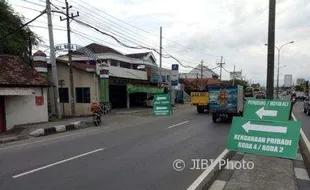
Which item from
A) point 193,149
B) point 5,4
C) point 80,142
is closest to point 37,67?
point 5,4

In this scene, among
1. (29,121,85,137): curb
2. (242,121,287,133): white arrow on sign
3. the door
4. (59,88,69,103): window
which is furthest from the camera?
(59,88,69,103): window

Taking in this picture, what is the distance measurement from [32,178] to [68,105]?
2611cm

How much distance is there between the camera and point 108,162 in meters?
9.59

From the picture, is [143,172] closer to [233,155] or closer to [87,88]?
[233,155]

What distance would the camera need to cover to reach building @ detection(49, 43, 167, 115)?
32094mm

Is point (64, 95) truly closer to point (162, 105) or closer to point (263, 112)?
point (162, 105)

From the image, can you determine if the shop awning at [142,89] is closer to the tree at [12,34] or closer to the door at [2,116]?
the tree at [12,34]

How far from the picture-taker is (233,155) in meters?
10.3

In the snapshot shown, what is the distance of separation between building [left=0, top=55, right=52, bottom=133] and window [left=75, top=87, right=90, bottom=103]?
9048 millimetres

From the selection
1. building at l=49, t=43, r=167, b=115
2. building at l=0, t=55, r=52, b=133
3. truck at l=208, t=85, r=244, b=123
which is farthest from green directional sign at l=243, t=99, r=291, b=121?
building at l=49, t=43, r=167, b=115

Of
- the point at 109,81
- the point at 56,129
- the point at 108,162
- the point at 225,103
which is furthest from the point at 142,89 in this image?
the point at 108,162

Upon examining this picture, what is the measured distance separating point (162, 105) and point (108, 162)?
65.3 feet

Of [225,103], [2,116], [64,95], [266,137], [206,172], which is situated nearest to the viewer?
[266,137]

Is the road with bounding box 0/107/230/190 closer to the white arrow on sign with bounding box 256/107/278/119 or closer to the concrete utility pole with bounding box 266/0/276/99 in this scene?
the white arrow on sign with bounding box 256/107/278/119
